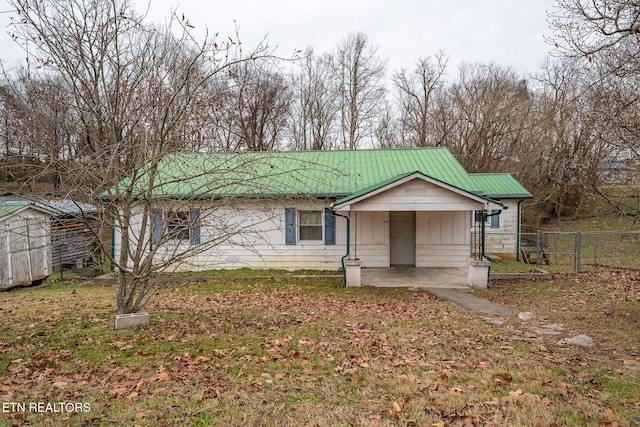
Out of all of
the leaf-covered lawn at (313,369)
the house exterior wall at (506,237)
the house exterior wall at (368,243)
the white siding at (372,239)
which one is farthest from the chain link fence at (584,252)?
the leaf-covered lawn at (313,369)

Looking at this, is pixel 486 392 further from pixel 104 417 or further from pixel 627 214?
pixel 627 214

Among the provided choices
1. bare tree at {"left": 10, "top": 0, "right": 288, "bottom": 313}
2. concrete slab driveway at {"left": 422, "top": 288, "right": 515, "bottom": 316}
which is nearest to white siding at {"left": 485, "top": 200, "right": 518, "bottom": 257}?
concrete slab driveway at {"left": 422, "top": 288, "right": 515, "bottom": 316}

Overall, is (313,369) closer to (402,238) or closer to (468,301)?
(468,301)

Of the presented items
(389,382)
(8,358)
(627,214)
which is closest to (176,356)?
(8,358)

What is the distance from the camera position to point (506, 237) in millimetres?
17656

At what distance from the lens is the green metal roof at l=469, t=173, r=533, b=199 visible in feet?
55.0

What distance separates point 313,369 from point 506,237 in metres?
15.3

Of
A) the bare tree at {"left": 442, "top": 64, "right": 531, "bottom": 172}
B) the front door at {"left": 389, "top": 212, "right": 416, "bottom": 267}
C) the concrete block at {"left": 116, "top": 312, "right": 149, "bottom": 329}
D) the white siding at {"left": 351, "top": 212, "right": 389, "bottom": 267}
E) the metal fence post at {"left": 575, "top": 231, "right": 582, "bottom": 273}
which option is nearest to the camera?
the concrete block at {"left": 116, "top": 312, "right": 149, "bottom": 329}

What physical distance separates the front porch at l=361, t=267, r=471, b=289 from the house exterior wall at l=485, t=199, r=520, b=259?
190 inches

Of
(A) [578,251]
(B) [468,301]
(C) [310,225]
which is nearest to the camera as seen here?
(B) [468,301]

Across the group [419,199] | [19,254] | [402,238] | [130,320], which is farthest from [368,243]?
[19,254]

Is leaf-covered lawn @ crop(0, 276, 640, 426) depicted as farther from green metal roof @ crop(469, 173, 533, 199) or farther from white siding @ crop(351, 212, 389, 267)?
green metal roof @ crop(469, 173, 533, 199)

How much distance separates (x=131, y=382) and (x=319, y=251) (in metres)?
9.88

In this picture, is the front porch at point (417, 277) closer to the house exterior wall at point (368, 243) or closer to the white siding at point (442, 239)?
the white siding at point (442, 239)
